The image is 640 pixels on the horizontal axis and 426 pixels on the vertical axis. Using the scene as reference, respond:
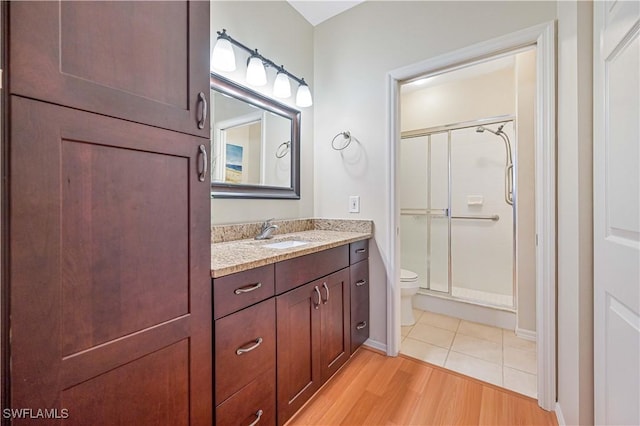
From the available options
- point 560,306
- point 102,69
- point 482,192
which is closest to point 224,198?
point 102,69

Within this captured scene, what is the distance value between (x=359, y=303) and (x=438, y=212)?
1744mm

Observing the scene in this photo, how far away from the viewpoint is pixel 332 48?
2.21 m

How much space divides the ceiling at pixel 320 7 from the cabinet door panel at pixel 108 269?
177 centimetres

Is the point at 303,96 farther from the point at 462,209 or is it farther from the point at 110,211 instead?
the point at 462,209

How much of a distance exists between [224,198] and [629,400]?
181 cm

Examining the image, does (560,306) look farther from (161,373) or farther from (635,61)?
(161,373)

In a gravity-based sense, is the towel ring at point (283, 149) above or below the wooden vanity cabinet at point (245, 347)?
above

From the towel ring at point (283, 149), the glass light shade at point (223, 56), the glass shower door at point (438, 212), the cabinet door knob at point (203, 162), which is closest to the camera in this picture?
the cabinet door knob at point (203, 162)

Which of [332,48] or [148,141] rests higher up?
[332,48]

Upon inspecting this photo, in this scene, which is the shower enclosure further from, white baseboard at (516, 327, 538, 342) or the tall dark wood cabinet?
the tall dark wood cabinet

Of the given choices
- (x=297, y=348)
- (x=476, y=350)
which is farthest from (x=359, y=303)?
(x=476, y=350)

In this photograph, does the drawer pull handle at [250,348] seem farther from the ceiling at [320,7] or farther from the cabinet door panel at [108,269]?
the ceiling at [320,7]

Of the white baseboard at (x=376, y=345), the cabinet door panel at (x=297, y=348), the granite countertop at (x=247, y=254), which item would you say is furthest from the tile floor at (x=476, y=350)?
the granite countertop at (x=247, y=254)

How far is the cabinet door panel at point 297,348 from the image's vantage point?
1.25 meters
